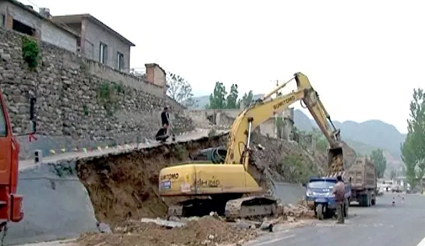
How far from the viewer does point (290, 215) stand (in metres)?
27.3

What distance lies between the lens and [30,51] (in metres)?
21.8

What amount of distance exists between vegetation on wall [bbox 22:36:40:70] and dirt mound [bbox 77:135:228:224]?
408 centimetres

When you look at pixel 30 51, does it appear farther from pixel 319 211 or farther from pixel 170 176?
pixel 319 211

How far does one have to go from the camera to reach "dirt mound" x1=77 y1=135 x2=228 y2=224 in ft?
72.3

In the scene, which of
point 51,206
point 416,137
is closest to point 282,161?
point 51,206

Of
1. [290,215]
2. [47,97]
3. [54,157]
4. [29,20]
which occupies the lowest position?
[290,215]

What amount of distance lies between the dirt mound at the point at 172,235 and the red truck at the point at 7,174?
610 cm

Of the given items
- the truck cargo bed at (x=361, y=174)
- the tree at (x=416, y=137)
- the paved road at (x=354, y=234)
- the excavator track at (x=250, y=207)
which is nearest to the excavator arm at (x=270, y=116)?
the excavator track at (x=250, y=207)

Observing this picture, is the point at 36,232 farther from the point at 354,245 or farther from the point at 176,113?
the point at 176,113

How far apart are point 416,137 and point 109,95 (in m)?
70.6

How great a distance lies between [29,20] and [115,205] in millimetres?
10871

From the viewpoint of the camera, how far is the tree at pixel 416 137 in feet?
290

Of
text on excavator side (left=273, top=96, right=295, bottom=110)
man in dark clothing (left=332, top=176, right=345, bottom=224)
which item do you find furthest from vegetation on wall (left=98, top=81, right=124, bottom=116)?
man in dark clothing (left=332, top=176, right=345, bottom=224)

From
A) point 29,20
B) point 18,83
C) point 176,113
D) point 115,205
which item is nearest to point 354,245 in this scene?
point 115,205
